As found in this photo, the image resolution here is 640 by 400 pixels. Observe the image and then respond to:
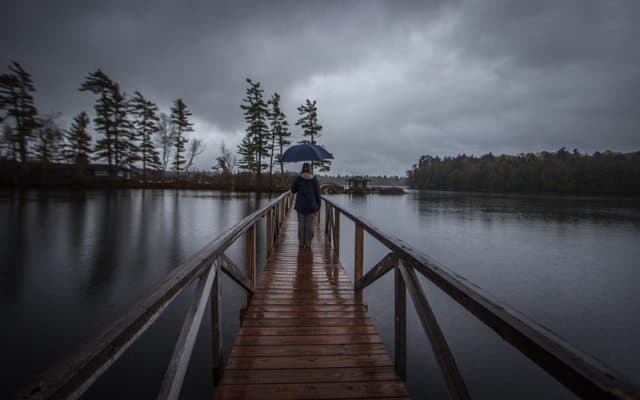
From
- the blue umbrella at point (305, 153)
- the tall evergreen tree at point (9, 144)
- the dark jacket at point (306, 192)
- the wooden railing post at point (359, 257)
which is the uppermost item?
the tall evergreen tree at point (9, 144)

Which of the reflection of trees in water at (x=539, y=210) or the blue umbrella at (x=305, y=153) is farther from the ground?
the blue umbrella at (x=305, y=153)

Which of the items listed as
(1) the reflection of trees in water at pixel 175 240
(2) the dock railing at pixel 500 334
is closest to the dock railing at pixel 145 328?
(2) the dock railing at pixel 500 334

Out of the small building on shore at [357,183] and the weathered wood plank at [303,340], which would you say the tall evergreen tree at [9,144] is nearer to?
the weathered wood plank at [303,340]

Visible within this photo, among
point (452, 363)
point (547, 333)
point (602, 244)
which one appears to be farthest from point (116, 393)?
point (602, 244)

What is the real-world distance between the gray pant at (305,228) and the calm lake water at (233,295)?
226 cm

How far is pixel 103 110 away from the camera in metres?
38.5

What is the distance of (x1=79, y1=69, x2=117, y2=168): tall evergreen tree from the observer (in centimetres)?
3734

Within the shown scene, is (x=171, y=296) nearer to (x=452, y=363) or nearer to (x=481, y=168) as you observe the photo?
(x=452, y=363)

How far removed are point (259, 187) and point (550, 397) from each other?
37580 mm

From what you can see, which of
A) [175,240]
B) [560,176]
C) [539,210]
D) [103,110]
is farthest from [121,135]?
[560,176]

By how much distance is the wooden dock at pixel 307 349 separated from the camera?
2.05 meters

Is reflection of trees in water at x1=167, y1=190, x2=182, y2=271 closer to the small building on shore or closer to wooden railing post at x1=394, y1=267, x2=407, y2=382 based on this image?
wooden railing post at x1=394, y1=267, x2=407, y2=382

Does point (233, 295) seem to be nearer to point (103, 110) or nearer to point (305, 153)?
point (305, 153)

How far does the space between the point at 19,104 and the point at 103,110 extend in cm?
798
